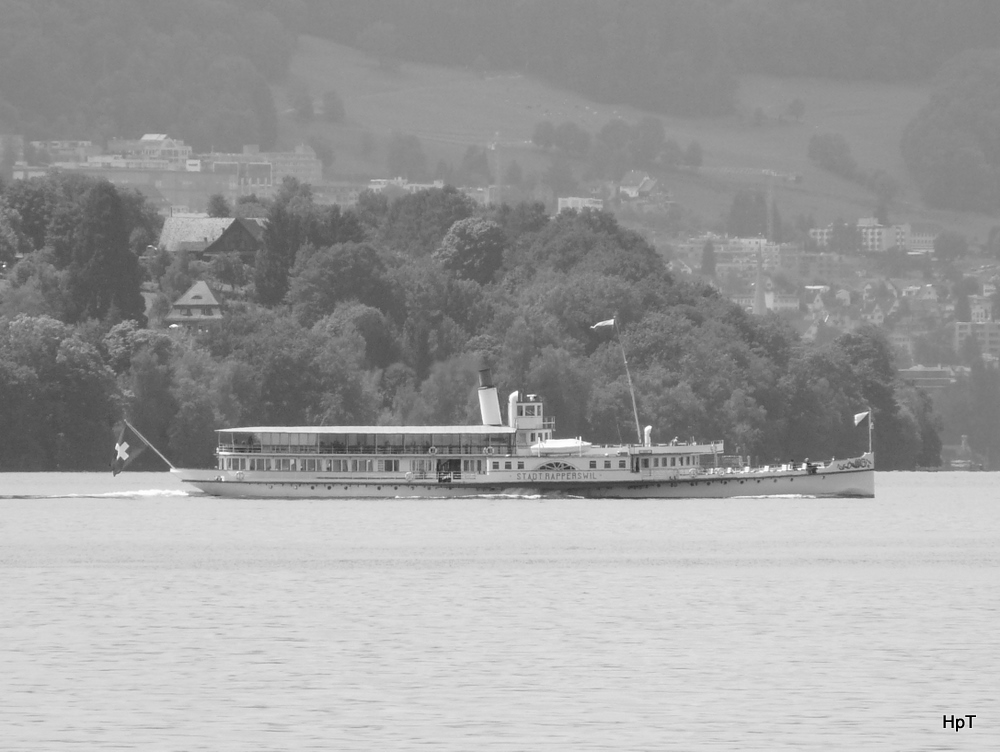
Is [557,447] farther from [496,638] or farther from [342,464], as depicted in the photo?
[496,638]

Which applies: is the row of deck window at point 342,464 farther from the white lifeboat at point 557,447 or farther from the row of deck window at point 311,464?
the white lifeboat at point 557,447

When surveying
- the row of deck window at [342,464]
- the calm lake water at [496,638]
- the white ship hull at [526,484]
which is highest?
the row of deck window at [342,464]

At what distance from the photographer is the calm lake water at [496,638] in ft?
160

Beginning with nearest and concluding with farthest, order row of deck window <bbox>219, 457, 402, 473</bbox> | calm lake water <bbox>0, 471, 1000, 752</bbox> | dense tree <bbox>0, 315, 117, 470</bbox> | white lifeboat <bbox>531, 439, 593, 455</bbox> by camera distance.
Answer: calm lake water <bbox>0, 471, 1000, 752</bbox>
white lifeboat <bbox>531, 439, 593, 455</bbox>
row of deck window <bbox>219, 457, 402, 473</bbox>
dense tree <bbox>0, 315, 117, 470</bbox>

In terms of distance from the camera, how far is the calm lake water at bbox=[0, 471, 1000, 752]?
4869 cm

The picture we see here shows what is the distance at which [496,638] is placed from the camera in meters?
63.1

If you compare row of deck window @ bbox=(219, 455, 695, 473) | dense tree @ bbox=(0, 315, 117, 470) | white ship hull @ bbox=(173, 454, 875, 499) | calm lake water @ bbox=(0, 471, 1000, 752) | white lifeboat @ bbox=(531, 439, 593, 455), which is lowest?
calm lake water @ bbox=(0, 471, 1000, 752)

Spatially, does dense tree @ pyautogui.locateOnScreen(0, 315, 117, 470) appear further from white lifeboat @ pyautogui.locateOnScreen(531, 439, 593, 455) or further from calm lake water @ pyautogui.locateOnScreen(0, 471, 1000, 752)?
calm lake water @ pyautogui.locateOnScreen(0, 471, 1000, 752)

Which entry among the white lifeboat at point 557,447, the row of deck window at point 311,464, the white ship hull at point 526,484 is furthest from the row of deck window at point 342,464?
the white lifeboat at point 557,447

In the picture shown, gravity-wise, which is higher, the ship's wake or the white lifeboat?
the white lifeboat

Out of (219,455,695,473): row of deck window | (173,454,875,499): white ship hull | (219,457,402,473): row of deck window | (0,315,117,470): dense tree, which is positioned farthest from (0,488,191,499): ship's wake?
(0,315,117,470): dense tree

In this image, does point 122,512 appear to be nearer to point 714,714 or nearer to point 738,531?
point 738,531

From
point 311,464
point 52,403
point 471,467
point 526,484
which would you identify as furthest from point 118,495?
point 52,403

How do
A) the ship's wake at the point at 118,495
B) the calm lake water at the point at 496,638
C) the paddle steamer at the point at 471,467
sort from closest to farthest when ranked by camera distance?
the calm lake water at the point at 496,638 < the paddle steamer at the point at 471,467 < the ship's wake at the point at 118,495
